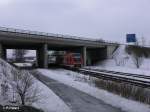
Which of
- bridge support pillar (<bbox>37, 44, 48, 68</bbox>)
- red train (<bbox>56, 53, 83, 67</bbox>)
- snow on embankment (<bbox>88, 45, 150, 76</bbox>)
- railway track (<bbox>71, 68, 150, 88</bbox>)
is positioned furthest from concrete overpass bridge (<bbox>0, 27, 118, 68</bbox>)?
railway track (<bbox>71, 68, 150, 88</bbox>)

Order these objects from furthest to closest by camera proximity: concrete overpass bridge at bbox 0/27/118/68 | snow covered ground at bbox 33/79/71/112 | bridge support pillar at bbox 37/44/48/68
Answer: bridge support pillar at bbox 37/44/48/68 → concrete overpass bridge at bbox 0/27/118/68 → snow covered ground at bbox 33/79/71/112

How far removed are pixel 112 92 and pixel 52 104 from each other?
5.57 meters

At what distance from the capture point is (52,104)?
14.3 m

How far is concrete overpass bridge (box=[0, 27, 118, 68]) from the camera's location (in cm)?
4291

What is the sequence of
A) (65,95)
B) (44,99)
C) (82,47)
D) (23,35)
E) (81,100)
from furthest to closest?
(82,47) → (23,35) → (65,95) → (81,100) → (44,99)

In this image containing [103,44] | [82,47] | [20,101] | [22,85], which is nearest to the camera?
[20,101]

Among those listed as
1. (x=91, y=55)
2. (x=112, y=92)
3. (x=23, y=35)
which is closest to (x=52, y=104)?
(x=112, y=92)

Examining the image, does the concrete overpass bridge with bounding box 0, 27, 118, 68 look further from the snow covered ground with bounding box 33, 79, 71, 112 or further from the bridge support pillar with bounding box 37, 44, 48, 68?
the snow covered ground with bounding box 33, 79, 71, 112

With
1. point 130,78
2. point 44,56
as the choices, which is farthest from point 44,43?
point 130,78

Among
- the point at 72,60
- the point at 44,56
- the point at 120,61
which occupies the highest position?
the point at 44,56

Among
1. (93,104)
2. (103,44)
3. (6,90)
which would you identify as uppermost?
(103,44)

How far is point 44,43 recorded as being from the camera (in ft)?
157

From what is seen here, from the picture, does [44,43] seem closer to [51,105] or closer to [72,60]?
[72,60]

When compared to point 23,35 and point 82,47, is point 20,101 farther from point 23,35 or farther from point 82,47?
point 82,47
